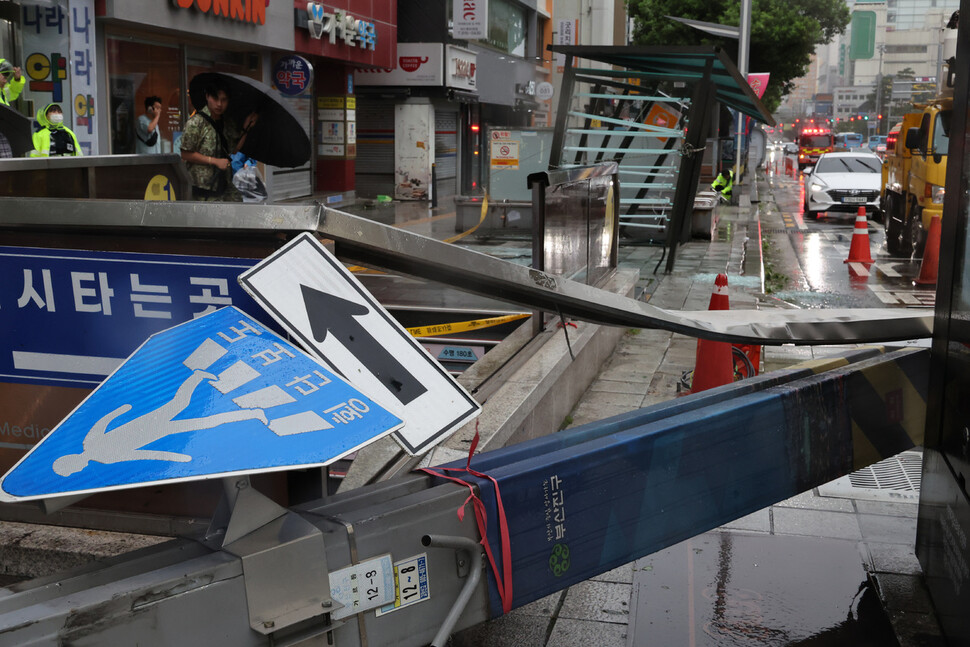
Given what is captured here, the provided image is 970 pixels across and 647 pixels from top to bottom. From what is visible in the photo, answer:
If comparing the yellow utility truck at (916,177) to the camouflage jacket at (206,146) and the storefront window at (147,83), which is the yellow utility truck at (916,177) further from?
the storefront window at (147,83)

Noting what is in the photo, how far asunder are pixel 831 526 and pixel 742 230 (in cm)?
1692

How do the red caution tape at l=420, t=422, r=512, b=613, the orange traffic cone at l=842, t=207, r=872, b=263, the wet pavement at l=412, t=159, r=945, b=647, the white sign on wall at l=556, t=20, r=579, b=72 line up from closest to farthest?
1. the red caution tape at l=420, t=422, r=512, b=613
2. the wet pavement at l=412, t=159, r=945, b=647
3. the orange traffic cone at l=842, t=207, r=872, b=263
4. the white sign on wall at l=556, t=20, r=579, b=72

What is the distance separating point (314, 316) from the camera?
8.58 ft

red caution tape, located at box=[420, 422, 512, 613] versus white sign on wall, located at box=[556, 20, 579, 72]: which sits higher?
white sign on wall, located at box=[556, 20, 579, 72]

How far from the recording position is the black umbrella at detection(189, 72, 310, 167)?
23.5 feet

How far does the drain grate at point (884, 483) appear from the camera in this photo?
5383 mm

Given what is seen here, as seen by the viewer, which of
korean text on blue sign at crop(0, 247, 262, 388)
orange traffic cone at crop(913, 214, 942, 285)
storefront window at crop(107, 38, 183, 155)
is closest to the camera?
korean text on blue sign at crop(0, 247, 262, 388)

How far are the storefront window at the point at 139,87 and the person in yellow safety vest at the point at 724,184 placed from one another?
15.4 m

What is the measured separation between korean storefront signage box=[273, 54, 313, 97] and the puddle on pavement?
19.8 meters

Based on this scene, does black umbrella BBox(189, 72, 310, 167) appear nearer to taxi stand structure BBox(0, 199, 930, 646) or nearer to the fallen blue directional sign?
taxi stand structure BBox(0, 199, 930, 646)

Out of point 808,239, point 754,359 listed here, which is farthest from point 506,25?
point 754,359

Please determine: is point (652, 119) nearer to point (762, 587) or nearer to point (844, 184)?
point (844, 184)

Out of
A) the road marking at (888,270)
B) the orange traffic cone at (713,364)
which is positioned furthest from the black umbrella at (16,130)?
the road marking at (888,270)

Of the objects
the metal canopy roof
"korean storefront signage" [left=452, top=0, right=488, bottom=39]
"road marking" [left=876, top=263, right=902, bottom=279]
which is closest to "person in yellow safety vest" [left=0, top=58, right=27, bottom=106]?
the metal canopy roof
